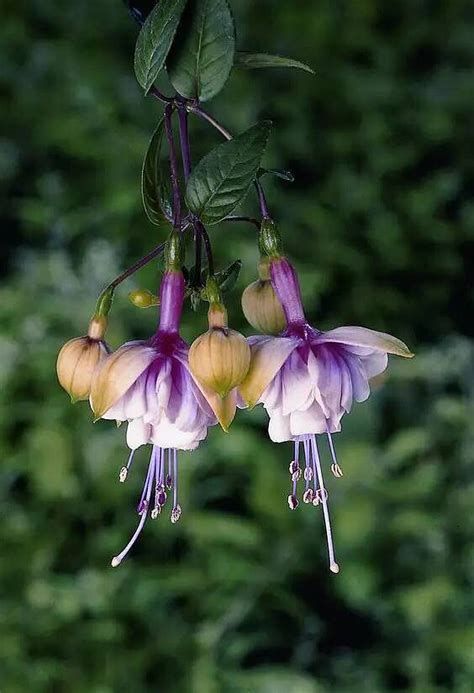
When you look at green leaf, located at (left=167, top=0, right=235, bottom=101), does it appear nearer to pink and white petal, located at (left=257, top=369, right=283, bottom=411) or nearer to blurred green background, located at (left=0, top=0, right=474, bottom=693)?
pink and white petal, located at (left=257, top=369, right=283, bottom=411)

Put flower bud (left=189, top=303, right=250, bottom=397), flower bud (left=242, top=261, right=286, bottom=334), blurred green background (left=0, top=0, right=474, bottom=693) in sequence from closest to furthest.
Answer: flower bud (left=189, top=303, right=250, bottom=397), flower bud (left=242, top=261, right=286, bottom=334), blurred green background (left=0, top=0, right=474, bottom=693)

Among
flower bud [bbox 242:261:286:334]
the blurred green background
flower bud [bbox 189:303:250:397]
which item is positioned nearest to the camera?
flower bud [bbox 189:303:250:397]

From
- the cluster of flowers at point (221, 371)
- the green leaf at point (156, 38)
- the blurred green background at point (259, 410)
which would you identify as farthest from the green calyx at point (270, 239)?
the blurred green background at point (259, 410)

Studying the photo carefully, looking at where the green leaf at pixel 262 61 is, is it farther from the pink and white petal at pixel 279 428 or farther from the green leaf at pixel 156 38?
the pink and white petal at pixel 279 428

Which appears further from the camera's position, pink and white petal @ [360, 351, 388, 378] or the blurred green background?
the blurred green background

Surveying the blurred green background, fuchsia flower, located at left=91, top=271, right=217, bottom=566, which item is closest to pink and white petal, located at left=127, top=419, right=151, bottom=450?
fuchsia flower, located at left=91, top=271, right=217, bottom=566

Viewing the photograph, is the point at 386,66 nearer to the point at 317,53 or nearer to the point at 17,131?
the point at 317,53

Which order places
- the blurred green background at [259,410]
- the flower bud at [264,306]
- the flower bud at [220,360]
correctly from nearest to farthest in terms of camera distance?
the flower bud at [220,360] → the flower bud at [264,306] → the blurred green background at [259,410]

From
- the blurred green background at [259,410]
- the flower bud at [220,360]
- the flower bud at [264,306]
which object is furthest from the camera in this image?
the blurred green background at [259,410]

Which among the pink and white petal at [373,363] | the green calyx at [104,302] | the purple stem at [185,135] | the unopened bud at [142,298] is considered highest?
the purple stem at [185,135]
